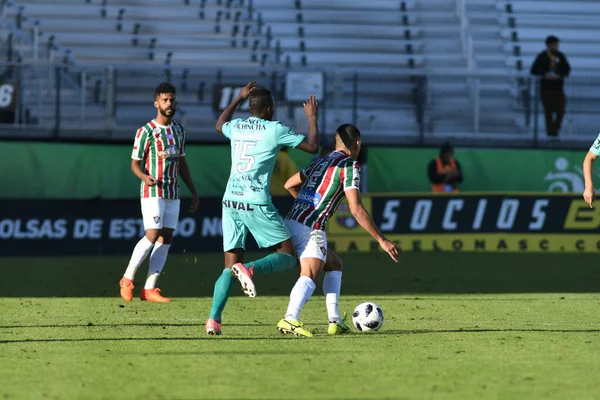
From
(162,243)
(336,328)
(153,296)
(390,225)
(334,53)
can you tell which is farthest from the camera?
(334,53)

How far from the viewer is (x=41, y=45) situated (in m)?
24.0

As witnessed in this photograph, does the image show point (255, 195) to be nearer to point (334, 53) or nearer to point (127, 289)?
point (127, 289)

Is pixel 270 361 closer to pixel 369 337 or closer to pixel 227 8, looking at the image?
pixel 369 337

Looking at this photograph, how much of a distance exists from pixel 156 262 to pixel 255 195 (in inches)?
139

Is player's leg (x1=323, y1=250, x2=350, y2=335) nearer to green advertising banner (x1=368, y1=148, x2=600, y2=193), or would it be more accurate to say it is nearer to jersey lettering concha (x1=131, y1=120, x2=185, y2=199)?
jersey lettering concha (x1=131, y1=120, x2=185, y2=199)

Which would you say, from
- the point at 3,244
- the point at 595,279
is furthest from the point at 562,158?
the point at 3,244

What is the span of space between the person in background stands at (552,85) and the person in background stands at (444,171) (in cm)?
→ 208

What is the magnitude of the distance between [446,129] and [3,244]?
8.00m

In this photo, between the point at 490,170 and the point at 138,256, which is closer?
the point at 138,256

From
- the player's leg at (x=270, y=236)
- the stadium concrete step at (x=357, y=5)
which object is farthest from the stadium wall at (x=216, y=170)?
the player's leg at (x=270, y=236)

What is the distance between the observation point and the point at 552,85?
21297 mm

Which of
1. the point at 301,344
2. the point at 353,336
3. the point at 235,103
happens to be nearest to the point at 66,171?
the point at 235,103

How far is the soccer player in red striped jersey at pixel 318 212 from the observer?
29.5 ft

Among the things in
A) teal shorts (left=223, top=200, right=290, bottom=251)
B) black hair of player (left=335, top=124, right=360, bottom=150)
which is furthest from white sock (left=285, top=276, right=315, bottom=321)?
black hair of player (left=335, top=124, right=360, bottom=150)
